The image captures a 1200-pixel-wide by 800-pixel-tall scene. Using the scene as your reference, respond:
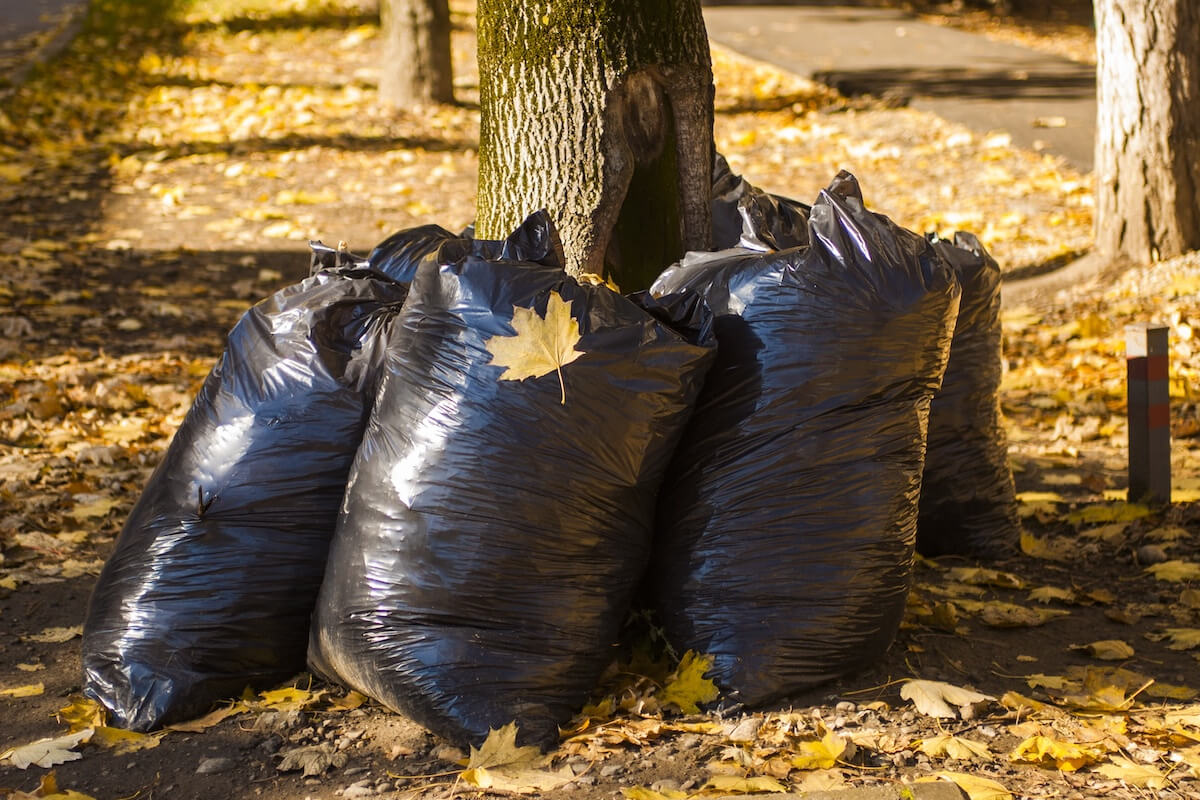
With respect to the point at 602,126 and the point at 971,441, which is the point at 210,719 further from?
the point at 971,441

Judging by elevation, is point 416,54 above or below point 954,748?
above

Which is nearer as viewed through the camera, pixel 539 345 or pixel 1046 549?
pixel 539 345

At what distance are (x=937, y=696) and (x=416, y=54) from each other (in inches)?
342

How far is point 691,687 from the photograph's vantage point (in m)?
2.47

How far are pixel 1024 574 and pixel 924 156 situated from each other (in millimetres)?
5889

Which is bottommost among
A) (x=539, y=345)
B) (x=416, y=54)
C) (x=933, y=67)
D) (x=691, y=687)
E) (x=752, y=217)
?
(x=691, y=687)

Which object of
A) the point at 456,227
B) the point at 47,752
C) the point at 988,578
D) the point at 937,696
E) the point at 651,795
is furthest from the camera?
the point at 456,227

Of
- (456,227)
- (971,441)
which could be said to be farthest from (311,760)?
(456,227)

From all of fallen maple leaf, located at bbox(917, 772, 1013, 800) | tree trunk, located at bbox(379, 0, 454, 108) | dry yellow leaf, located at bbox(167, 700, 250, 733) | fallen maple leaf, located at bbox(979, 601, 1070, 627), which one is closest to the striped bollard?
fallen maple leaf, located at bbox(979, 601, 1070, 627)

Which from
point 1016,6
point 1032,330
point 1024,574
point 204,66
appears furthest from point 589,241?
point 1016,6

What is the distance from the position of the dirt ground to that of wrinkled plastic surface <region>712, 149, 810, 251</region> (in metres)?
0.93

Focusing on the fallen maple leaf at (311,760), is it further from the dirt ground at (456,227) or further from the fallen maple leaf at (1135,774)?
the fallen maple leaf at (1135,774)

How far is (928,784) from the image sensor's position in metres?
2.13

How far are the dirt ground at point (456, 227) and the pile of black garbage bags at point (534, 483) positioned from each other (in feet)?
0.48
